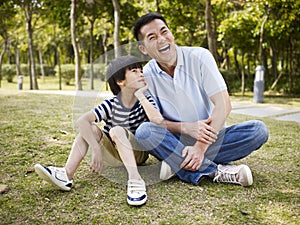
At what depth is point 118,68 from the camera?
1865mm

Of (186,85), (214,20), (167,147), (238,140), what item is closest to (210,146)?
(238,140)

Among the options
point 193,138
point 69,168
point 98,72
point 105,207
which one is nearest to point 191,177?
point 193,138

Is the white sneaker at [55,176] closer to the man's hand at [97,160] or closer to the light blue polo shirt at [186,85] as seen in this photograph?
the man's hand at [97,160]

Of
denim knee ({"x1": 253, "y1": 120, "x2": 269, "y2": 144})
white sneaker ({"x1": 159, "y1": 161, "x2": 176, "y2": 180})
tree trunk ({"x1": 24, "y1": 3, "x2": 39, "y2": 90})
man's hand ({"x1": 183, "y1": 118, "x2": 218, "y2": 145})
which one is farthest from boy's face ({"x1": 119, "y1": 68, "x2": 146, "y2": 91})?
tree trunk ({"x1": 24, "y1": 3, "x2": 39, "y2": 90})

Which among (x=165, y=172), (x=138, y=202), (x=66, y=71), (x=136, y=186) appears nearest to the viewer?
(x=138, y=202)

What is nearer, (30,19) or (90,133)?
(90,133)

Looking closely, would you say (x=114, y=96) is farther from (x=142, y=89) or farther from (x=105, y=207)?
(x=105, y=207)

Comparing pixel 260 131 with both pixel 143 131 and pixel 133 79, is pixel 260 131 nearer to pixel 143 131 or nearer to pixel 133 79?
pixel 143 131

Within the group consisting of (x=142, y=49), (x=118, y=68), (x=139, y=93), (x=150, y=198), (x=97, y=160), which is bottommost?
(x=150, y=198)

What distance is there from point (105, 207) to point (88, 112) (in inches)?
21.3

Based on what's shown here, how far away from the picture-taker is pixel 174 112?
202cm

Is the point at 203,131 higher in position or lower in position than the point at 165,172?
higher

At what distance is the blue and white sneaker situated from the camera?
164cm

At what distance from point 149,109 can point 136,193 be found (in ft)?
1.61
